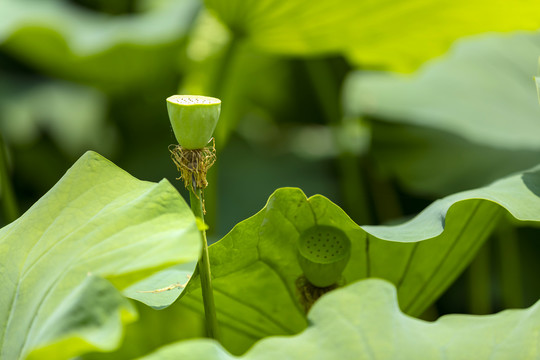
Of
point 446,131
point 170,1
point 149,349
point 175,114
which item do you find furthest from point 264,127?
point 175,114

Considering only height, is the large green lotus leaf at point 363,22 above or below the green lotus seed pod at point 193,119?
above

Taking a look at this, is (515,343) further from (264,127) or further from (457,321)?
(264,127)

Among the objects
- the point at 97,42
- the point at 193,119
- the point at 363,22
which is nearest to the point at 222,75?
the point at 363,22

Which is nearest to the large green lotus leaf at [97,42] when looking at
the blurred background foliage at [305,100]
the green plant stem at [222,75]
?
the blurred background foliage at [305,100]

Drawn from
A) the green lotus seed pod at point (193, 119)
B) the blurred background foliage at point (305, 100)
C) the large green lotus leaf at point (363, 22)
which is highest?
the large green lotus leaf at point (363, 22)

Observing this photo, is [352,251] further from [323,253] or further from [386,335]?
[386,335]

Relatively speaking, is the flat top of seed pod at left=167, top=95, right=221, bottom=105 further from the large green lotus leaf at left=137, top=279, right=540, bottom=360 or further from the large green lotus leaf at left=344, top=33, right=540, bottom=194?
the large green lotus leaf at left=344, top=33, right=540, bottom=194

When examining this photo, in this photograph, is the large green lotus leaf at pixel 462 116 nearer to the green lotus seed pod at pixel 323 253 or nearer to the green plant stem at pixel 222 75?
the green plant stem at pixel 222 75
